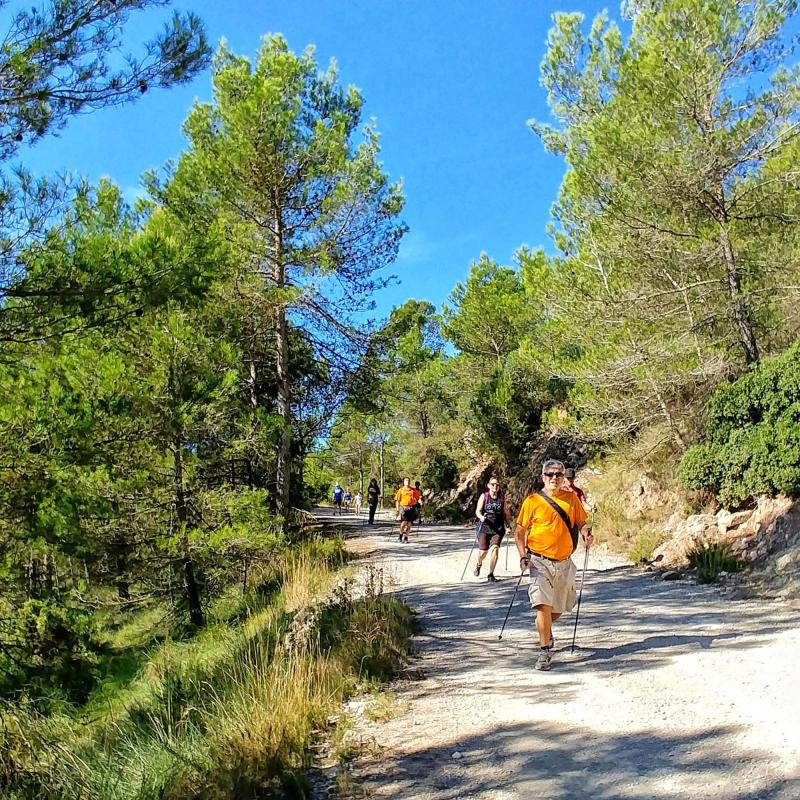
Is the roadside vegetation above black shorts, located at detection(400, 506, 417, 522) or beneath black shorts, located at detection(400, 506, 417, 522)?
beneath

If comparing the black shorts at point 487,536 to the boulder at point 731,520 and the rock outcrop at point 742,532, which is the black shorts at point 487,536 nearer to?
the rock outcrop at point 742,532

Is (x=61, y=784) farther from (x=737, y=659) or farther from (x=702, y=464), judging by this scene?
(x=702, y=464)

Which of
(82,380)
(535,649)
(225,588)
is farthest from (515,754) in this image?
(225,588)

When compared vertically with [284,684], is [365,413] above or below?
above

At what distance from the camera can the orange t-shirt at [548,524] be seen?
573 cm

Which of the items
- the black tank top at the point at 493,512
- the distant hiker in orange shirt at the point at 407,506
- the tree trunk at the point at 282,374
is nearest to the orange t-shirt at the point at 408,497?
the distant hiker in orange shirt at the point at 407,506

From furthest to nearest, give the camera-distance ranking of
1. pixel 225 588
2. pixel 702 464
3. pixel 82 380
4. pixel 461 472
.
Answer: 1. pixel 461 472
2. pixel 225 588
3. pixel 702 464
4. pixel 82 380

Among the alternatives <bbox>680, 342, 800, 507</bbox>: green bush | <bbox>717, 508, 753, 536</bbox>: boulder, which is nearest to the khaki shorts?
<bbox>680, 342, 800, 507</bbox>: green bush

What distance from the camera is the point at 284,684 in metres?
4.69

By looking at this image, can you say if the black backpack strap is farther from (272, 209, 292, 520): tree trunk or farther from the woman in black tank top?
(272, 209, 292, 520): tree trunk

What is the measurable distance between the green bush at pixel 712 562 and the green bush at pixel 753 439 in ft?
4.02

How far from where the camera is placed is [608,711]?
14.5 feet

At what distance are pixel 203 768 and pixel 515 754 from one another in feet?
6.16

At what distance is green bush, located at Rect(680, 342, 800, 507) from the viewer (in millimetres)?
9406
